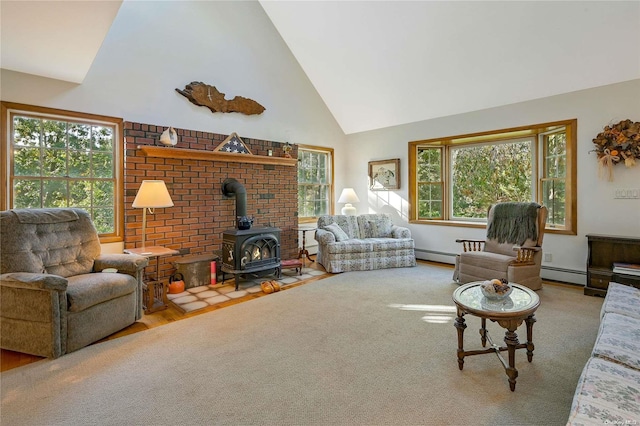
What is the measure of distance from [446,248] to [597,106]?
2.75m

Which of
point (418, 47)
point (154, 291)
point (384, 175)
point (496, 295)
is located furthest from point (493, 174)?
point (154, 291)

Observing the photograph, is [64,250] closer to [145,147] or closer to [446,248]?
[145,147]

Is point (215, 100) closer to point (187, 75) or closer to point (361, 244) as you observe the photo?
point (187, 75)

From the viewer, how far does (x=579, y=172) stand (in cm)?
403

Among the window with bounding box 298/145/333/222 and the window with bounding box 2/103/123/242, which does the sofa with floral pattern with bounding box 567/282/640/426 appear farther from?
the window with bounding box 298/145/333/222

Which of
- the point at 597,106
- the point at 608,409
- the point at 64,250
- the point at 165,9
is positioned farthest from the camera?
the point at 165,9

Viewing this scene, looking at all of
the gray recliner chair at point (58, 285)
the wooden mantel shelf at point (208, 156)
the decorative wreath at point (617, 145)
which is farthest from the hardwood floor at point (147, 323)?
the wooden mantel shelf at point (208, 156)

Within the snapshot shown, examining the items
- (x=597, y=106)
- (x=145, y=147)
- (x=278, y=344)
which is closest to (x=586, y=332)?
(x=278, y=344)

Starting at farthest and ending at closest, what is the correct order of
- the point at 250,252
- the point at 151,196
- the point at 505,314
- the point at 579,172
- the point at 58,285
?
the point at 250,252
the point at 579,172
the point at 151,196
the point at 58,285
the point at 505,314

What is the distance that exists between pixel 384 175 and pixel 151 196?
416cm

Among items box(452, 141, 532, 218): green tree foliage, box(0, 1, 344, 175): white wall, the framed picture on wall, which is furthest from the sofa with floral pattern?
box(0, 1, 344, 175): white wall

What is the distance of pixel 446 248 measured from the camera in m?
5.40

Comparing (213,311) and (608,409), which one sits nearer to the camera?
(608,409)

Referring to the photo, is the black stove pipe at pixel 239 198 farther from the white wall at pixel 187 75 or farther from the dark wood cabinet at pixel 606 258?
the dark wood cabinet at pixel 606 258
